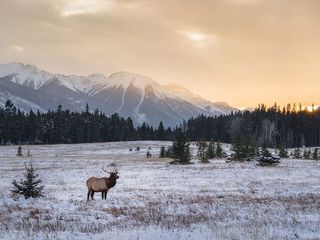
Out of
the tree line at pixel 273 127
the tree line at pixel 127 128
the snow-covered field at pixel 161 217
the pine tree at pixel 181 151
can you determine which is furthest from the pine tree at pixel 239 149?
the tree line at pixel 273 127

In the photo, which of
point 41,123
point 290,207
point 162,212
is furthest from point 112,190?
point 41,123

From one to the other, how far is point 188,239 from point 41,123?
139 meters

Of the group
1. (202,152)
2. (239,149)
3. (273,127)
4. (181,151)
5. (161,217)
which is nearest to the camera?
(161,217)

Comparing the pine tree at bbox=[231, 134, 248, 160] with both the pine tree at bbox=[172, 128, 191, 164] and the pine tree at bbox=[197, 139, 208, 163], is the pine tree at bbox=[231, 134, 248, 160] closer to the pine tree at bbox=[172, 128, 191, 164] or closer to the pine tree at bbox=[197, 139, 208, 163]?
the pine tree at bbox=[197, 139, 208, 163]

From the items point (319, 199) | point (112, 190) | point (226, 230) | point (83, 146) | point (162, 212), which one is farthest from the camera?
point (83, 146)

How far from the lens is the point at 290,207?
18.9 metres

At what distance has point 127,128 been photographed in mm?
167250

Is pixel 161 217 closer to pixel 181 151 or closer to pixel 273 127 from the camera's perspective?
pixel 181 151

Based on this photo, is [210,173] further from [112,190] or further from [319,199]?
[319,199]

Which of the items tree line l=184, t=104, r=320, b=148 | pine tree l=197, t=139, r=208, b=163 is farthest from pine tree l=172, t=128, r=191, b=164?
tree line l=184, t=104, r=320, b=148

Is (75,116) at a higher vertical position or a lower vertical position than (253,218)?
higher

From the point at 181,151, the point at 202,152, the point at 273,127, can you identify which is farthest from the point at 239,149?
the point at 273,127

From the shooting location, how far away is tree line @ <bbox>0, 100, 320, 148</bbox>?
473 feet

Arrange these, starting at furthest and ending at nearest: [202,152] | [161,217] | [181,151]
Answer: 1. [202,152]
2. [181,151]
3. [161,217]
